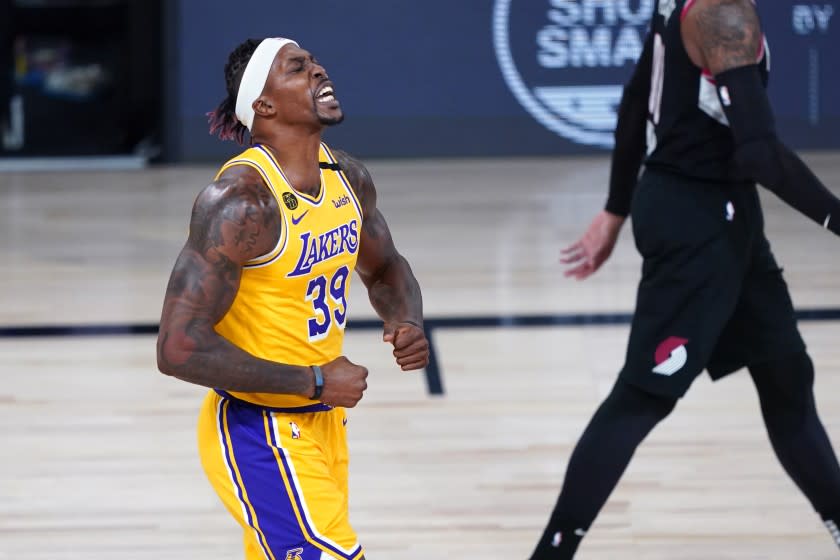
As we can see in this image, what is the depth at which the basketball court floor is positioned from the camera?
3.48 metres

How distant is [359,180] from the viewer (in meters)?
2.55

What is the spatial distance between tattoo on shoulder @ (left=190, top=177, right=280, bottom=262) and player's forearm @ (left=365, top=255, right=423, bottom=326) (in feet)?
1.33

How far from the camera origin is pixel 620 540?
3.41 metres

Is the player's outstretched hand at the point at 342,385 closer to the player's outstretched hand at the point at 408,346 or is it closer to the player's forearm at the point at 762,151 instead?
the player's outstretched hand at the point at 408,346

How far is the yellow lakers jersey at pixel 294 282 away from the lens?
2283 mm

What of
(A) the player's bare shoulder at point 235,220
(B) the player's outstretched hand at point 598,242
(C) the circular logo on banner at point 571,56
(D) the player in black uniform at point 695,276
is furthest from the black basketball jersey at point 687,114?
(C) the circular logo on banner at point 571,56

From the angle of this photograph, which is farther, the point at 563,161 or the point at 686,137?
the point at 563,161

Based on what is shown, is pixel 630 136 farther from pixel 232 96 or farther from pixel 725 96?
pixel 232 96

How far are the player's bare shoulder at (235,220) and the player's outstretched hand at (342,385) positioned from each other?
225mm

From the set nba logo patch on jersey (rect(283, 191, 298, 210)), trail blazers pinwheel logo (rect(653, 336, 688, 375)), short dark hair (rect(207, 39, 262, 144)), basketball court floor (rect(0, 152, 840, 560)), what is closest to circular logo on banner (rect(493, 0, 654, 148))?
basketball court floor (rect(0, 152, 840, 560))

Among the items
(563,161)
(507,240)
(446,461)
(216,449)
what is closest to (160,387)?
(446,461)

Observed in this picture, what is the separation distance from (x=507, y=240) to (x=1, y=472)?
4134 mm

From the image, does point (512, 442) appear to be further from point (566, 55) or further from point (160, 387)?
point (566, 55)

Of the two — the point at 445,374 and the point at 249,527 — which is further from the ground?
the point at 249,527
